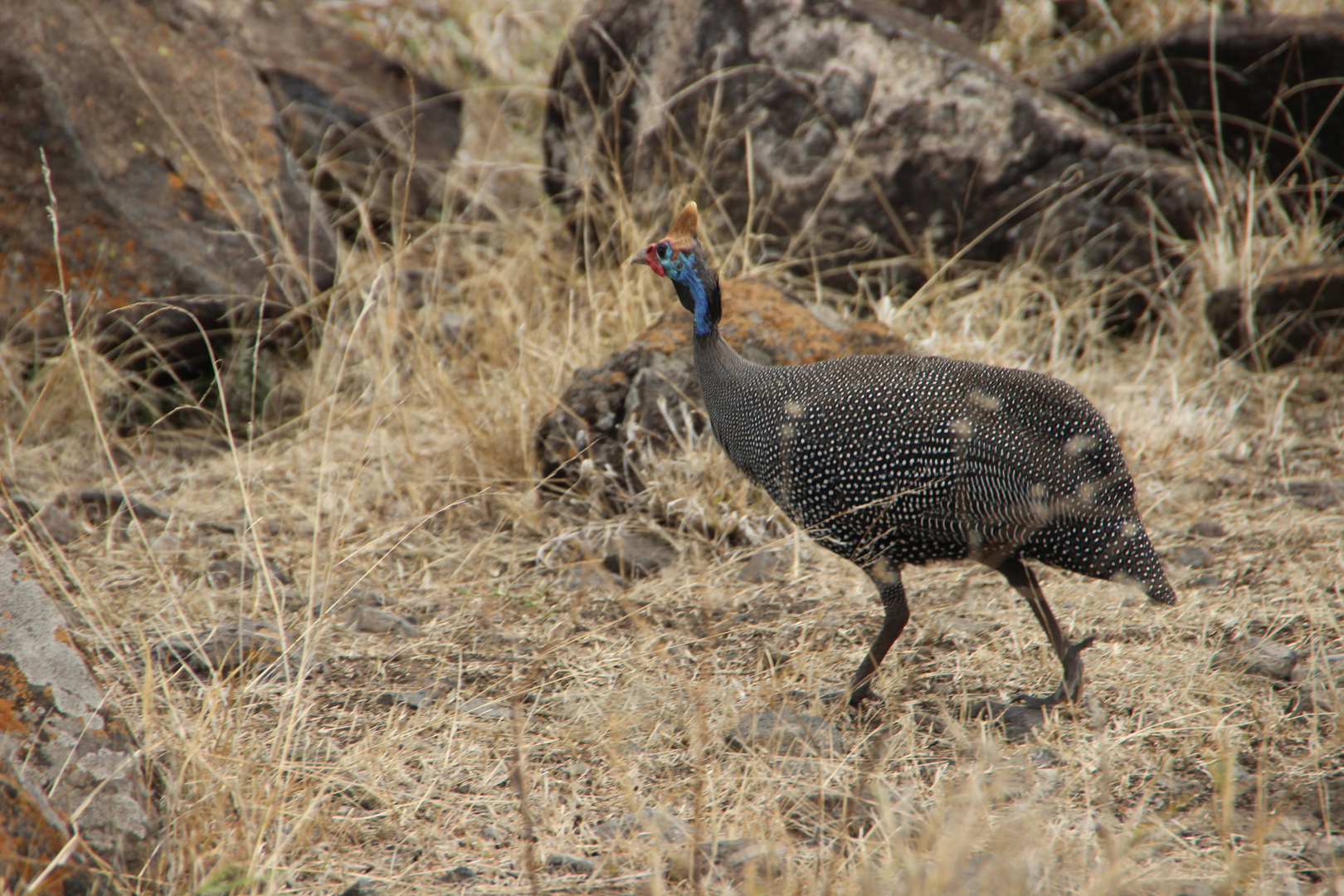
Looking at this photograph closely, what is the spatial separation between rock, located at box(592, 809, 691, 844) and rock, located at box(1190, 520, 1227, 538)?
2.18 m

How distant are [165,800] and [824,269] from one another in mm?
3713

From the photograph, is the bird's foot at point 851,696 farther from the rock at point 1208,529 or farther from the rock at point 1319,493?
the rock at point 1319,493

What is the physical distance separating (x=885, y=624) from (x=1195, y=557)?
1.27m

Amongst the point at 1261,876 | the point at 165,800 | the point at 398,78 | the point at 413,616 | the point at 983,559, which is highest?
the point at 398,78

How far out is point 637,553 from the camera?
11.3ft

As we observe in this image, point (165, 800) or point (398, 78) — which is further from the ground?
point (398, 78)

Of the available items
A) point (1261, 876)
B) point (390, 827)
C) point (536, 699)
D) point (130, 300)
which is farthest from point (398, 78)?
point (1261, 876)

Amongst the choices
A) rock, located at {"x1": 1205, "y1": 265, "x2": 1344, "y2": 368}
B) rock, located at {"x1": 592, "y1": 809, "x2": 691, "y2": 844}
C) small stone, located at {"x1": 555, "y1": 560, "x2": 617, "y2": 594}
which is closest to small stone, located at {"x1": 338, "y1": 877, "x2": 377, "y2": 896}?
rock, located at {"x1": 592, "y1": 809, "x2": 691, "y2": 844}

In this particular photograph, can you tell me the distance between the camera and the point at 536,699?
2.69m

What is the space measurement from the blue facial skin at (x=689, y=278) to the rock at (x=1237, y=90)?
339 centimetres

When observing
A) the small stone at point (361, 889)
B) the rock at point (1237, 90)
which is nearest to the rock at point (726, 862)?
the small stone at point (361, 889)

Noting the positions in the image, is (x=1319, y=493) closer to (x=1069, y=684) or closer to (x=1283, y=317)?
(x=1283, y=317)

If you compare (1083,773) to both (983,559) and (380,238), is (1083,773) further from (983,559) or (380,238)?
Answer: (380,238)

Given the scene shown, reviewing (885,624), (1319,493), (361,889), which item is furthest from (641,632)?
(1319,493)
